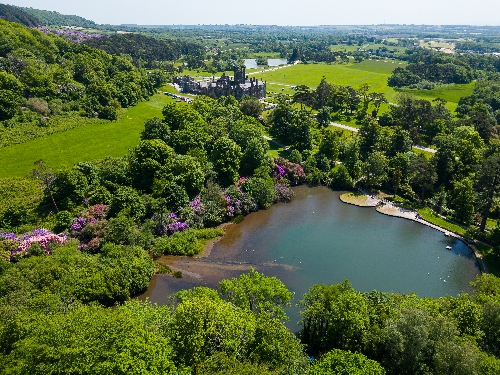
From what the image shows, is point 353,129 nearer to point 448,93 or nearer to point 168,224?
point 168,224

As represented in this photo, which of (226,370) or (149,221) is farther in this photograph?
(149,221)

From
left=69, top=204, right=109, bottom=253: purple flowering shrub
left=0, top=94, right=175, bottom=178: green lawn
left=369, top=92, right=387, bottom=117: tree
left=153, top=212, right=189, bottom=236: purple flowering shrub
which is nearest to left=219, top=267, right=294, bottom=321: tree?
left=153, top=212, right=189, bottom=236: purple flowering shrub

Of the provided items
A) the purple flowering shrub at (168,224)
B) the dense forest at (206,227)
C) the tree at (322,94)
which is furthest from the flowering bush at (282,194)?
the tree at (322,94)

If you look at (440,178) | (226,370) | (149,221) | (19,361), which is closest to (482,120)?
(440,178)

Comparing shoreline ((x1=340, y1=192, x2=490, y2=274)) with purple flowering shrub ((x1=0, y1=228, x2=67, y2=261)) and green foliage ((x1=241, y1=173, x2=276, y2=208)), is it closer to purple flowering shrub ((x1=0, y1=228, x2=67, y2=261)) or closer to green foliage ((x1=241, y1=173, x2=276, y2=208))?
green foliage ((x1=241, y1=173, x2=276, y2=208))

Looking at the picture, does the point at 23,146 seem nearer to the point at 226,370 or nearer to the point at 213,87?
the point at 213,87

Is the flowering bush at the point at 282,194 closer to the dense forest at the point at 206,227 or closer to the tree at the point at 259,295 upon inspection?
the dense forest at the point at 206,227
